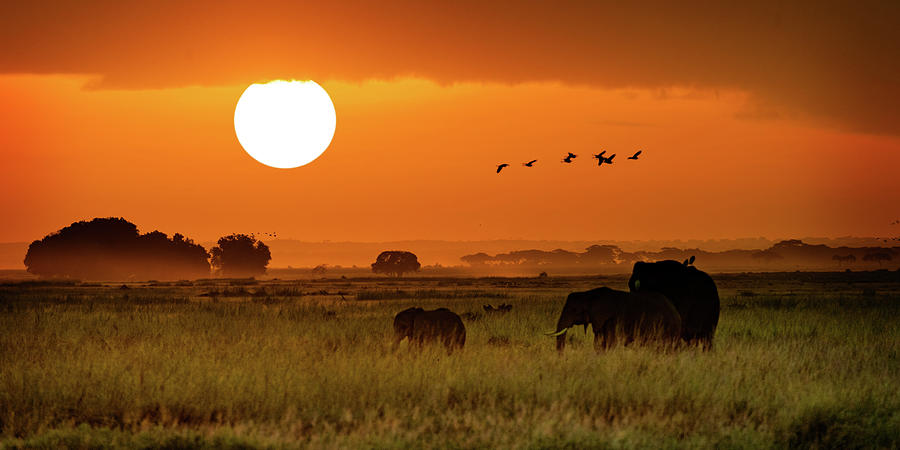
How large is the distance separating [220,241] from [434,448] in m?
153

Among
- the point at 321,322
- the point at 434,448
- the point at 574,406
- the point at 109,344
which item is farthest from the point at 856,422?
the point at 321,322

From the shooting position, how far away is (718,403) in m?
12.9

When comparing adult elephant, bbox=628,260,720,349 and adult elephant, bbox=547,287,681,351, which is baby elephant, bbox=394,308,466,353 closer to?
adult elephant, bbox=547,287,681,351

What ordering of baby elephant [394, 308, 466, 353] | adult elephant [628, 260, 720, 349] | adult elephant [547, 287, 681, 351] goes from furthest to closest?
adult elephant [628, 260, 720, 349], baby elephant [394, 308, 466, 353], adult elephant [547, 287, 681, 351]

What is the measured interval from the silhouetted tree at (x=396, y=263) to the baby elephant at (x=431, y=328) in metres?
162

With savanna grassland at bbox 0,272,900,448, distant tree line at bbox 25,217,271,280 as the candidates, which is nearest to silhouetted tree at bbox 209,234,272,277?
distant tree line at bbox 25,217,271,280

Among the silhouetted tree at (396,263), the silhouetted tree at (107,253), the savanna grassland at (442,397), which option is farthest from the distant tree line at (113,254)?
the savanna grassland at (442,397)

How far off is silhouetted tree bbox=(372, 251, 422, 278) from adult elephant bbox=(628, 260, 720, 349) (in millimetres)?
161263

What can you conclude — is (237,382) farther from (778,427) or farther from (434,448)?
(778,427)

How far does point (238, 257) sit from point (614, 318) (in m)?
145

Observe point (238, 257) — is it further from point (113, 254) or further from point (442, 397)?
point (442, 397)

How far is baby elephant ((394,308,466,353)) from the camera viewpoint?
60.4 ft

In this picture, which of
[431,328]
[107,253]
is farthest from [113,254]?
[431,328]

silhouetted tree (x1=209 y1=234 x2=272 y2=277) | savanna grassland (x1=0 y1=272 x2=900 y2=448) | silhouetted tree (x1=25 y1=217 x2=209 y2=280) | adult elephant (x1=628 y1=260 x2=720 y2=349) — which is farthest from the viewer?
silhouetted tree (x1=209 y1=234 x2=272 y2=277)
